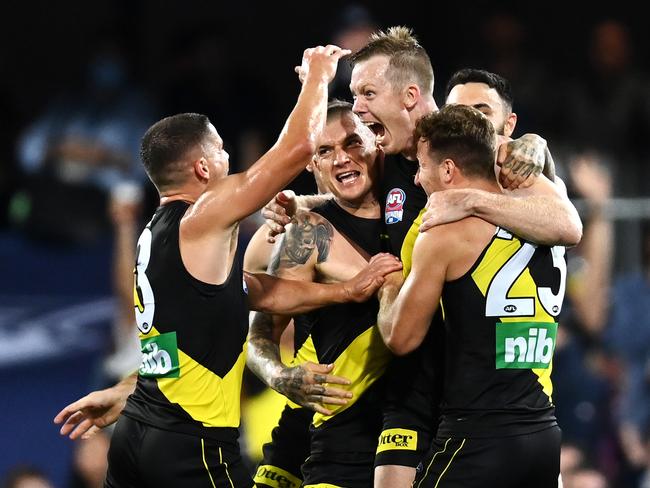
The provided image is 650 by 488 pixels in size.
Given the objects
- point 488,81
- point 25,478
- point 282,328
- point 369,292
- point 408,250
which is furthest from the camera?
point 25,478

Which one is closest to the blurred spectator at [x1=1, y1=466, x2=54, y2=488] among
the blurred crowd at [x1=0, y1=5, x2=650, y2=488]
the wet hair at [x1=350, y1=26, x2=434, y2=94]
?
the blurred crowd at [x1=0, y1=5, x2=650, y2=488]

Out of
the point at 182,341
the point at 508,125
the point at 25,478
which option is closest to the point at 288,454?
the point at 182,341

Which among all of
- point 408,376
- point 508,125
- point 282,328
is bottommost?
point 408,376

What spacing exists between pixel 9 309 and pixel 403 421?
489cm

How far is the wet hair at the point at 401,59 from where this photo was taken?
6359 millimetres

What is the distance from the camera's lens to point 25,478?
9.09 m

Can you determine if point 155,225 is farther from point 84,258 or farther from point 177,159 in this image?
point 84,258

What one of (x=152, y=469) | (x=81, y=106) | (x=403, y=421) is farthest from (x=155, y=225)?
(x=81, y=106)

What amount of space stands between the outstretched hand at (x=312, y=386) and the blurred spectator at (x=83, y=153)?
4679 millimetres

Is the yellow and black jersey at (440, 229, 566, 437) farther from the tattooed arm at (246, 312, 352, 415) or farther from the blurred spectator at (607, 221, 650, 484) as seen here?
the blurred spectator at (607, 221, 650, 484)

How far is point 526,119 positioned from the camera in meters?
11.3

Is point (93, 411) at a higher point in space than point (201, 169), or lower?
lower

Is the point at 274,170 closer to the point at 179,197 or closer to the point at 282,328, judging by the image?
the point at 179,197

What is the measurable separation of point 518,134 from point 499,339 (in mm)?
5333
